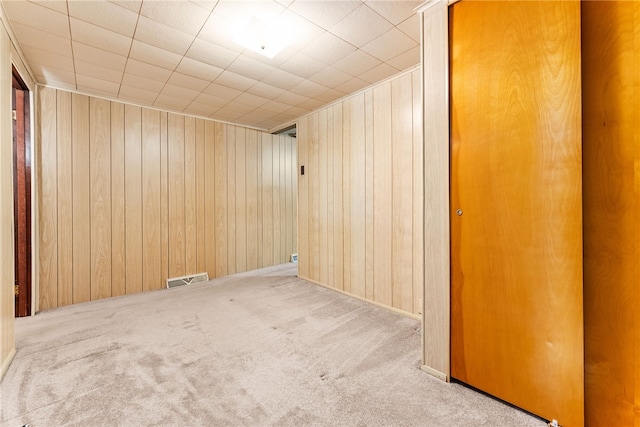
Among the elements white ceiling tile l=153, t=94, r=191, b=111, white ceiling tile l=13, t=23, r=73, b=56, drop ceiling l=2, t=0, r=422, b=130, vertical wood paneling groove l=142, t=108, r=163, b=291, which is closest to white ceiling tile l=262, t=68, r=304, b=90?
drop ceiling l=2, t=0, r=422, b=130

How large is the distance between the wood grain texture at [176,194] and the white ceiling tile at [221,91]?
107 centimetres

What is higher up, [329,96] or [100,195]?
[329,96]

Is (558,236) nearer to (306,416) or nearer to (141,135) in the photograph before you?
(306,416)

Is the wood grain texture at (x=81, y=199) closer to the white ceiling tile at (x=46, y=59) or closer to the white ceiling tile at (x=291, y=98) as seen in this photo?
the white ceiling tile at (x=46, y=59)

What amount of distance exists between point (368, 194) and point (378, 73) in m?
1.34

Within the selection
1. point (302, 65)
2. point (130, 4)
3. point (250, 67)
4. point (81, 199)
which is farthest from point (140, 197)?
point (302, 65)

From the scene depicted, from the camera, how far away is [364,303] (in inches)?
129

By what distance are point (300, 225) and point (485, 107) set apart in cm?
319

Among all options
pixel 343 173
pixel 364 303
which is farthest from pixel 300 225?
pixel 364 303

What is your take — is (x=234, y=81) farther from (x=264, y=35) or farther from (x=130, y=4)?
(x=130, y=4)

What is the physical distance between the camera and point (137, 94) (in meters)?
3.36

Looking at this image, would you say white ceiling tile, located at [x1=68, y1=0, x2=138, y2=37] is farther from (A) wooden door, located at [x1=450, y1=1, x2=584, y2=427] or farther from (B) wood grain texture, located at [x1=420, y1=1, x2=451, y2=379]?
(A) wooden door, located at [x1=450, y1=1, x2=584, y2=427]

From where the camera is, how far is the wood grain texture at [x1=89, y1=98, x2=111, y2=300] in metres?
3.42

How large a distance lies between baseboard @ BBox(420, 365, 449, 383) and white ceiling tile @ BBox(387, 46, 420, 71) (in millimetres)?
2637
